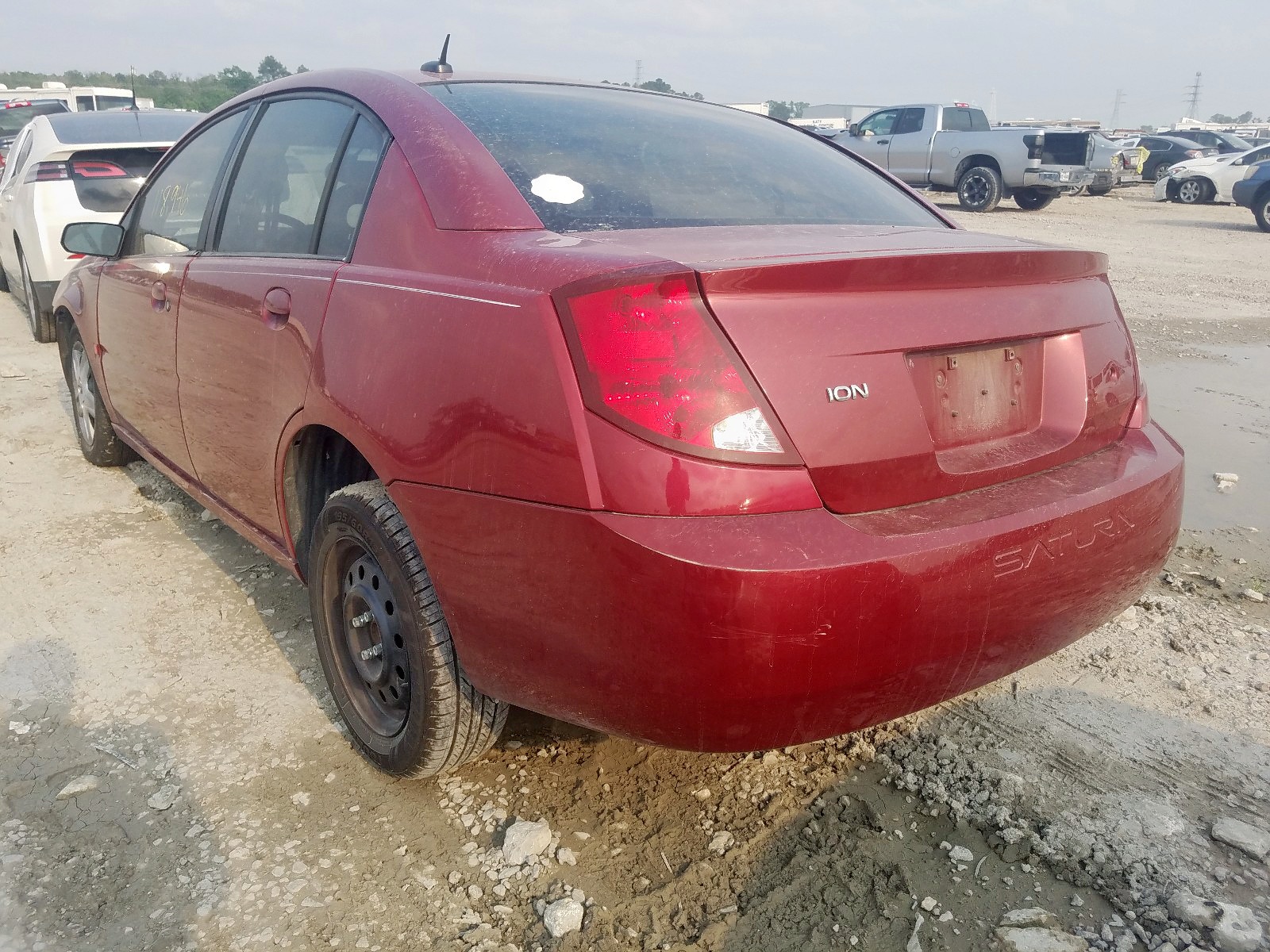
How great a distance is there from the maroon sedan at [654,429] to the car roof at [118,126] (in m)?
5.57

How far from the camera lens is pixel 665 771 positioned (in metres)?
2.44

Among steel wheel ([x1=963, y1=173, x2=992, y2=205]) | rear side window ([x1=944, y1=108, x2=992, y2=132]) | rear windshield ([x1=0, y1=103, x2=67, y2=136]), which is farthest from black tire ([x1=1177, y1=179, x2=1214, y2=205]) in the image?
rear windshield ([x1=0, y1=103, x2=67, y2=136])

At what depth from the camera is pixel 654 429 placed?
168cm

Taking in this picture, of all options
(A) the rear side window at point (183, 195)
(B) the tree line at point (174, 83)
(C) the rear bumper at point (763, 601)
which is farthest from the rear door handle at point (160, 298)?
(B) the tree line at point (174, 83)

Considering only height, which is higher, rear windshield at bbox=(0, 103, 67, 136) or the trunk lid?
rear windshield at bbox=(0, 103, 67, 136)

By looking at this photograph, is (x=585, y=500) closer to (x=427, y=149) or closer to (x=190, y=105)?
(x=427, y=149)

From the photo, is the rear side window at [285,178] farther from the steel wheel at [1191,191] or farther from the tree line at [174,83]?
the tree line at [174,83]

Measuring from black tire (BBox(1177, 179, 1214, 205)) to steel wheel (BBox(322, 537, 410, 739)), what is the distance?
77.0 ft

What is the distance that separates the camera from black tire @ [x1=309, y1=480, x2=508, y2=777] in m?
2.13

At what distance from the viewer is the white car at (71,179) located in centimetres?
725

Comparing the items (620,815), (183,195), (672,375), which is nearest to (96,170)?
(183,195)

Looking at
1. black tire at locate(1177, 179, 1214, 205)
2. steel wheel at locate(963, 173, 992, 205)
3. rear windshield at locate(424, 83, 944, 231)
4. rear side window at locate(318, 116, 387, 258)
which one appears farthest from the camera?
black tire at locate(1177, 179, 1214, 205)

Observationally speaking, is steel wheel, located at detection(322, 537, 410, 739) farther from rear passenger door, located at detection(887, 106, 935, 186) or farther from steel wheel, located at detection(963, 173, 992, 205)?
rear passenger door, located at detection(887, 106, 935, 186)

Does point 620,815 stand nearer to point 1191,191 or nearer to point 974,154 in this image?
point 974,154
